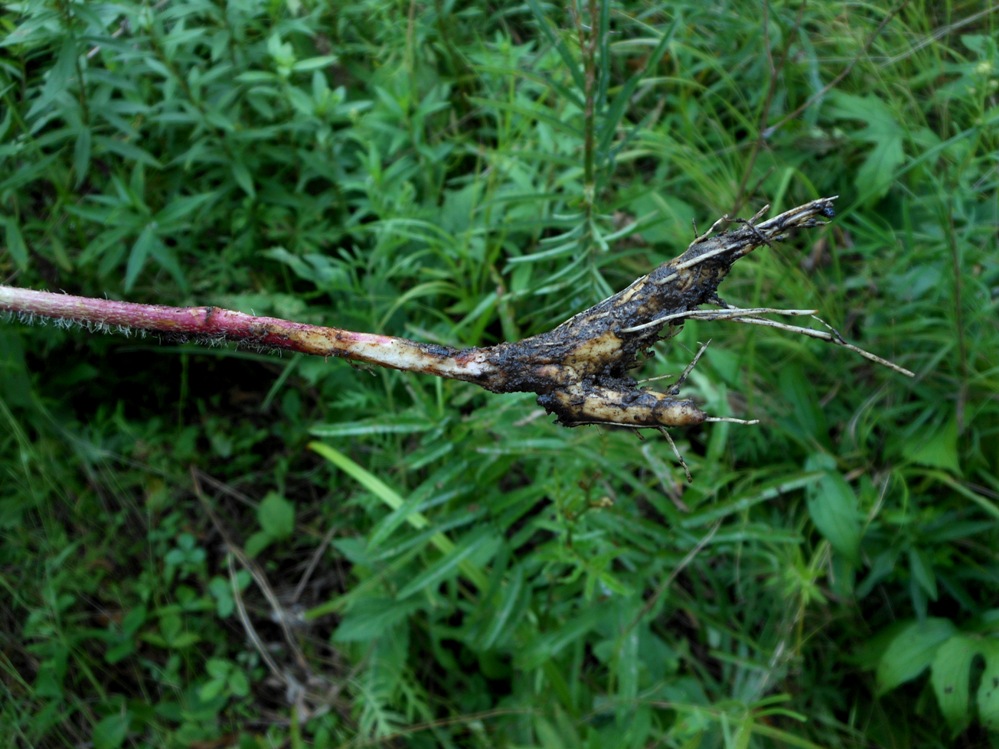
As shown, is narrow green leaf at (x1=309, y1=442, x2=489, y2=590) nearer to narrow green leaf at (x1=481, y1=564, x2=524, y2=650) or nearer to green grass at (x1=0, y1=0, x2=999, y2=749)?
green grass at (x1=0, y1=0, x2=999, y2=749)

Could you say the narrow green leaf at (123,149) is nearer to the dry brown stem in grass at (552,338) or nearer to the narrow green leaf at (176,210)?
the narrow green leaf at (176,210)

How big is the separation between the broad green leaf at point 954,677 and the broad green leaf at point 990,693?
0.04 m

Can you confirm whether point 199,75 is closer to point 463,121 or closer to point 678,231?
point 463,121

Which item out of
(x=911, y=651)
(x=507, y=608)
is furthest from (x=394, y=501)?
(x=911, y=651)

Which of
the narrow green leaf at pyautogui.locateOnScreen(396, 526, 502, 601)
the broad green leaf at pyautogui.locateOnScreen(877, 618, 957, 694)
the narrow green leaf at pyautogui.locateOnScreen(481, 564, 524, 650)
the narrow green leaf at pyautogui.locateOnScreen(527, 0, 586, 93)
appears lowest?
the broad green leaf at pyautogui.locateOnScreen(877, 618, 957, 694)

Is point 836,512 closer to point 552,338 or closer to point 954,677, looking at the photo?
point 954,677

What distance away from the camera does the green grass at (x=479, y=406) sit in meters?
2.00

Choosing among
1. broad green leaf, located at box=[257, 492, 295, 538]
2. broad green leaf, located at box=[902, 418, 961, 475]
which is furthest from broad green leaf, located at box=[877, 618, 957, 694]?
broad green leaf, located at box=[257, 492, 295, 538]

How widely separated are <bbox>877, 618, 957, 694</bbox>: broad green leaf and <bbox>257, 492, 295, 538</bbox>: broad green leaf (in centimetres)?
181

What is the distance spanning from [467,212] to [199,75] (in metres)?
0.90

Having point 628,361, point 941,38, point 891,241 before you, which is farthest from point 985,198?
point 628,361

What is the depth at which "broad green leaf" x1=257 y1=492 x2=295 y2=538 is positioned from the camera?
2547 mm

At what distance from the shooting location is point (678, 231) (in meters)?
2.42

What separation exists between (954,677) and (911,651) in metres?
0.12
